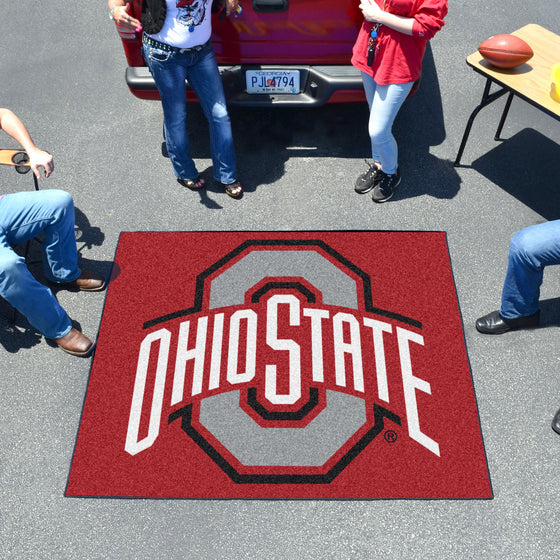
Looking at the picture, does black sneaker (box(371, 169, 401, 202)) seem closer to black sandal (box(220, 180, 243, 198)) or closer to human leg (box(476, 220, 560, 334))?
black sandal (box(220, 180, 243, 198))

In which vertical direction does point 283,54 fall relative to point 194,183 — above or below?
above

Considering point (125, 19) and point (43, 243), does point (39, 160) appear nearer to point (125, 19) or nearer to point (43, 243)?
point (43, 243)

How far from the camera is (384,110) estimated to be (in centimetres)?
328

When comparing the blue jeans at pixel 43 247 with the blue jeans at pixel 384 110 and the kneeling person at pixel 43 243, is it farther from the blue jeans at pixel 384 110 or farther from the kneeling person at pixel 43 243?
the blue jeans at pixel 384 110

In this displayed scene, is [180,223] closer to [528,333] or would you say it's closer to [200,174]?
[200,174]

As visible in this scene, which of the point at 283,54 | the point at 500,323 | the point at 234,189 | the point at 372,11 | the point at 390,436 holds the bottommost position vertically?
the point at 390,436

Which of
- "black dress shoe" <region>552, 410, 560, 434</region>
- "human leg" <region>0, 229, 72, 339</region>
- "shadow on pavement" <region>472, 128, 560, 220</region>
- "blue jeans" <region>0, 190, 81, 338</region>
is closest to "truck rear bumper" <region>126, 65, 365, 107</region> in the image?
"blue jeans" <region>0, 190, 81, 338</region>

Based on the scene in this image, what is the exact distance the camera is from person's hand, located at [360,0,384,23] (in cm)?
288

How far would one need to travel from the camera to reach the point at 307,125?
4.23 m

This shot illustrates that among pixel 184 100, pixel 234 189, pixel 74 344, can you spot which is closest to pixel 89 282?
pixel 74 344

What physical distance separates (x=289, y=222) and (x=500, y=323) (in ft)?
4.68

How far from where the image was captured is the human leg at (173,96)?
10.3ft

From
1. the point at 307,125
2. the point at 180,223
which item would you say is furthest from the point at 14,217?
the point at 307,125

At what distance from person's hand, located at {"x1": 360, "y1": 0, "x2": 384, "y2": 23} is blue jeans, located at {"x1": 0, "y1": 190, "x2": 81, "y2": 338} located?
1.88 meters
